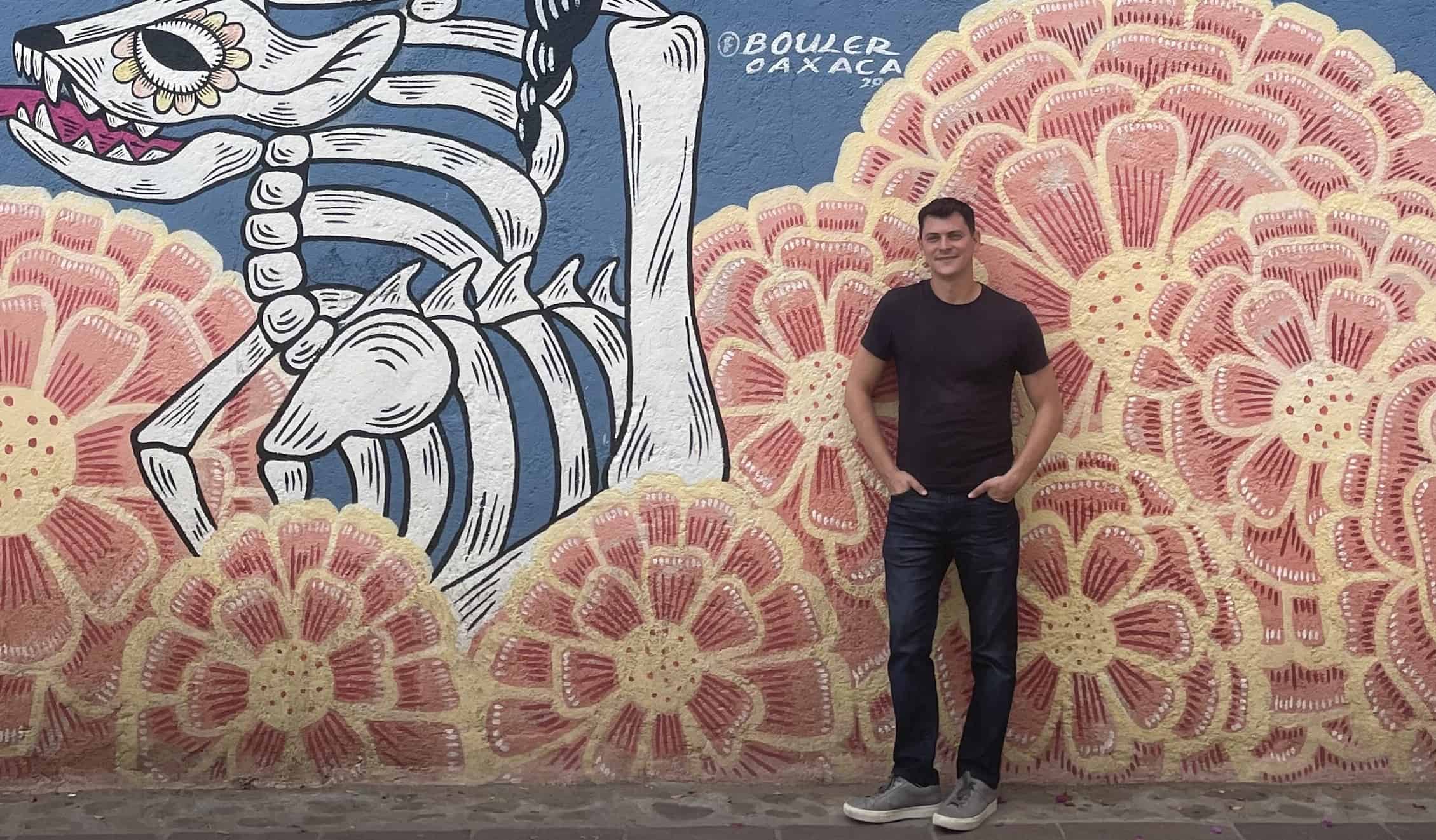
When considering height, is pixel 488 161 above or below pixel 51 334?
above

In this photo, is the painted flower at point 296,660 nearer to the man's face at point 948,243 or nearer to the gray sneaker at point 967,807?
the gray sneaker at point 967,807

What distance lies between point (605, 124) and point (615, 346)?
69cm

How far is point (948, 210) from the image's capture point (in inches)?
Result: 158

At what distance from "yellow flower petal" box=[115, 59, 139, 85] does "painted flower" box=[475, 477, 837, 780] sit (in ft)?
6.30

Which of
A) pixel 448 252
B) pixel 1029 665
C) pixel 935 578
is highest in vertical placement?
pixel 448 252

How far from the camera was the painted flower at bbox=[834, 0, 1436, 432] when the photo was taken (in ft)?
13.9

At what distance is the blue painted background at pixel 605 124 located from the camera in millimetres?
4242

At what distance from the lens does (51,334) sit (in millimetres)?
4250

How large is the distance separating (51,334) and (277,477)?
32.5 inches

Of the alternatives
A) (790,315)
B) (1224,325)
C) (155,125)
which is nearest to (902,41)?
(790,315)

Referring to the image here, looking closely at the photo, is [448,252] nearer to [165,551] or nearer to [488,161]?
[488,161]
